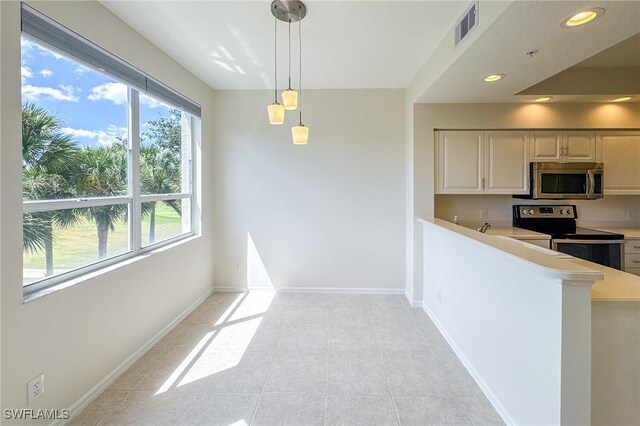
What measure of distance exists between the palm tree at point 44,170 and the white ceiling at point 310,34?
3.40 ft

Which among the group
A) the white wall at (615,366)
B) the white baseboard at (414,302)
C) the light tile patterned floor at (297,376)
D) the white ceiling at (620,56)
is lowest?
the light tile patterned floor at (297,376)

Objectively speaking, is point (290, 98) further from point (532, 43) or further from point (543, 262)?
point (543, 262)

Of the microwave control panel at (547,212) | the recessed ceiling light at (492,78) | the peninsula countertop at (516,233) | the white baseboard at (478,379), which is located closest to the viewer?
the white baseboard at (478,379)

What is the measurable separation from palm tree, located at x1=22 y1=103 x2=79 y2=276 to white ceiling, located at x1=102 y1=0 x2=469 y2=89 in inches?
40.8

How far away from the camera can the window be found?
1.70m

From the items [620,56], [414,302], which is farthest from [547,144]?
[414,302]

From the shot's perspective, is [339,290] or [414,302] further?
[339,290]

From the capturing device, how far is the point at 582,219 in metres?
3.85

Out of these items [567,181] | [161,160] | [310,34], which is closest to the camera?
[310,34]

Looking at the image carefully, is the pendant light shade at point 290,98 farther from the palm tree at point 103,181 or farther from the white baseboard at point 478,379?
the white baseboard at point 478,379

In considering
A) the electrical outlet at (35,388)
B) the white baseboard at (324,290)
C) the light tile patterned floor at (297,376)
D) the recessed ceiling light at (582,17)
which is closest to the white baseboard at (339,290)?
the white baseboard at (324,290)

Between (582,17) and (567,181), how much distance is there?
2351mm

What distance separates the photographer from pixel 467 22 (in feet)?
6.79

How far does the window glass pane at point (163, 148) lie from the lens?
2762mm
